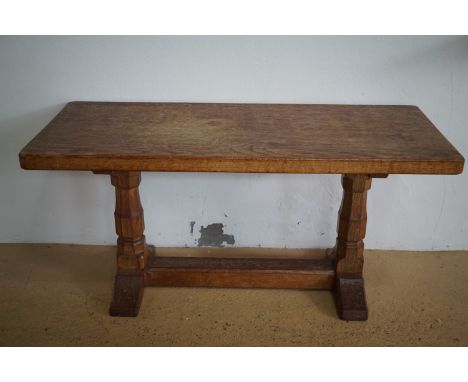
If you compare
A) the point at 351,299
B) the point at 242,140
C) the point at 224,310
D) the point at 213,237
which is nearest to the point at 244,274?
the point at 224,310

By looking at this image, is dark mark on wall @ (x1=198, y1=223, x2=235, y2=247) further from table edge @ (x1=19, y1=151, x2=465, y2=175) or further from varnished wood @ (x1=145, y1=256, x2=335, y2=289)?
table edge @ (x1=19, y1=151, x2=465, y2=175)

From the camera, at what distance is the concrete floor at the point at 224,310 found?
7.63ft

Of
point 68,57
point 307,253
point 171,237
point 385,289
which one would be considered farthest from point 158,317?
point 68,57

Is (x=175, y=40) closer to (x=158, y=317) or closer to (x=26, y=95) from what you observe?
(x=26, y=95)

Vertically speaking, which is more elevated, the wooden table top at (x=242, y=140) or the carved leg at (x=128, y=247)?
the wooden table top at (x=242, y=140)

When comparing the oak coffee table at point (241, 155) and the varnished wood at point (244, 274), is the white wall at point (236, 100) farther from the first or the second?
the varnished wood at point (244, 274)

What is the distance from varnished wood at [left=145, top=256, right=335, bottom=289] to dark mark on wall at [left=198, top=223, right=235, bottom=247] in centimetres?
27

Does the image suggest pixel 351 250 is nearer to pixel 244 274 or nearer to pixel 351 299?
pixel 351 299

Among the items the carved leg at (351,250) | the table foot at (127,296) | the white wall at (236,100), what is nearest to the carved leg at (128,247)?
the table foot at (127,296)

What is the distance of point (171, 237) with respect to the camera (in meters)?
2.92

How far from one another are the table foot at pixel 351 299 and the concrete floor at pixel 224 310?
0.03 metres

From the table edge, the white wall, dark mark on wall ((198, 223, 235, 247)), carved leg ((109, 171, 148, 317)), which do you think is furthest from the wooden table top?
dark mark on wall ((198, 223, 235, 247))

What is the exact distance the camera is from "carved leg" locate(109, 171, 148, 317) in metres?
2.38

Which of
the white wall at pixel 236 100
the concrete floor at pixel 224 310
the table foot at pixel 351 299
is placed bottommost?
the concrete floor at pixel 224 310
